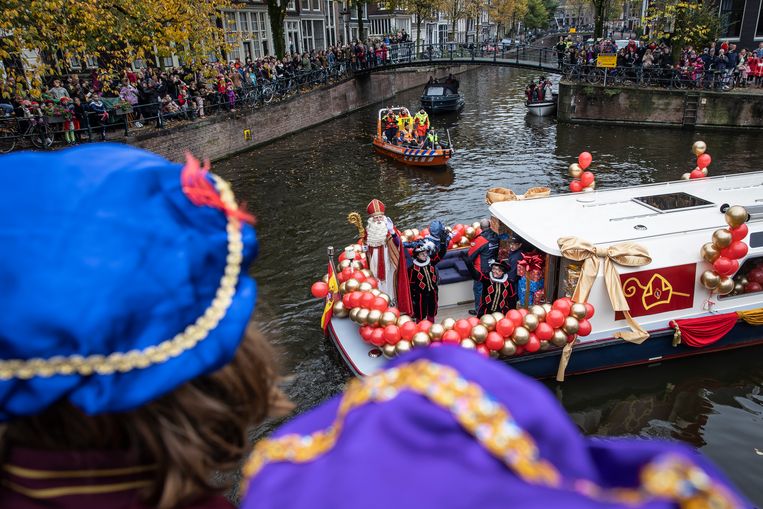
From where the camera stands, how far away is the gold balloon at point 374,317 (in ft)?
23.8

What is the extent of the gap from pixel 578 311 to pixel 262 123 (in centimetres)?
1894

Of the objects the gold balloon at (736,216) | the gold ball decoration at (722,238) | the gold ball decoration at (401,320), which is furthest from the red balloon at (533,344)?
the gold balloon at (736,216)

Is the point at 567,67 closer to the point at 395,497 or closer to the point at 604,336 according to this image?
the point at 604,336

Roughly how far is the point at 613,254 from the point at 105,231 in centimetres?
683

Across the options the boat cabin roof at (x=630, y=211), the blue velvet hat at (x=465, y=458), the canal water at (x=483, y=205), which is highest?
the blue velvet hat at (x=465, y=458)

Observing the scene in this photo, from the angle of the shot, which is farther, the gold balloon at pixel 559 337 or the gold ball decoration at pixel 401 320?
the gold ball decoration at pixel 401 320

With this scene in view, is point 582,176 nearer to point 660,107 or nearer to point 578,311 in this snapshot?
point 578,311

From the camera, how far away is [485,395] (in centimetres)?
79

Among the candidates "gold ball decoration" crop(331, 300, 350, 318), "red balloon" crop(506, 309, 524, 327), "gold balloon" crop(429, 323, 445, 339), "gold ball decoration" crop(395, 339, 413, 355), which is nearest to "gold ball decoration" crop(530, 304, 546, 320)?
"red balloon" crop(506, 309, 524, 327)

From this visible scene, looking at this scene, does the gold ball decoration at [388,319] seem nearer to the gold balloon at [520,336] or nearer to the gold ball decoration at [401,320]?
the gold ball decoration at [401,320]

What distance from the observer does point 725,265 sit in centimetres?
706

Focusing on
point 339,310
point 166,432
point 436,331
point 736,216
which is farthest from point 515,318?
point 166,432

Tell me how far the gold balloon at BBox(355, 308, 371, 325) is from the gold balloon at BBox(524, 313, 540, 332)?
77.0 inches

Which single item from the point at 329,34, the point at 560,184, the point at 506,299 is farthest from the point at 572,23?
the point at 506,299
